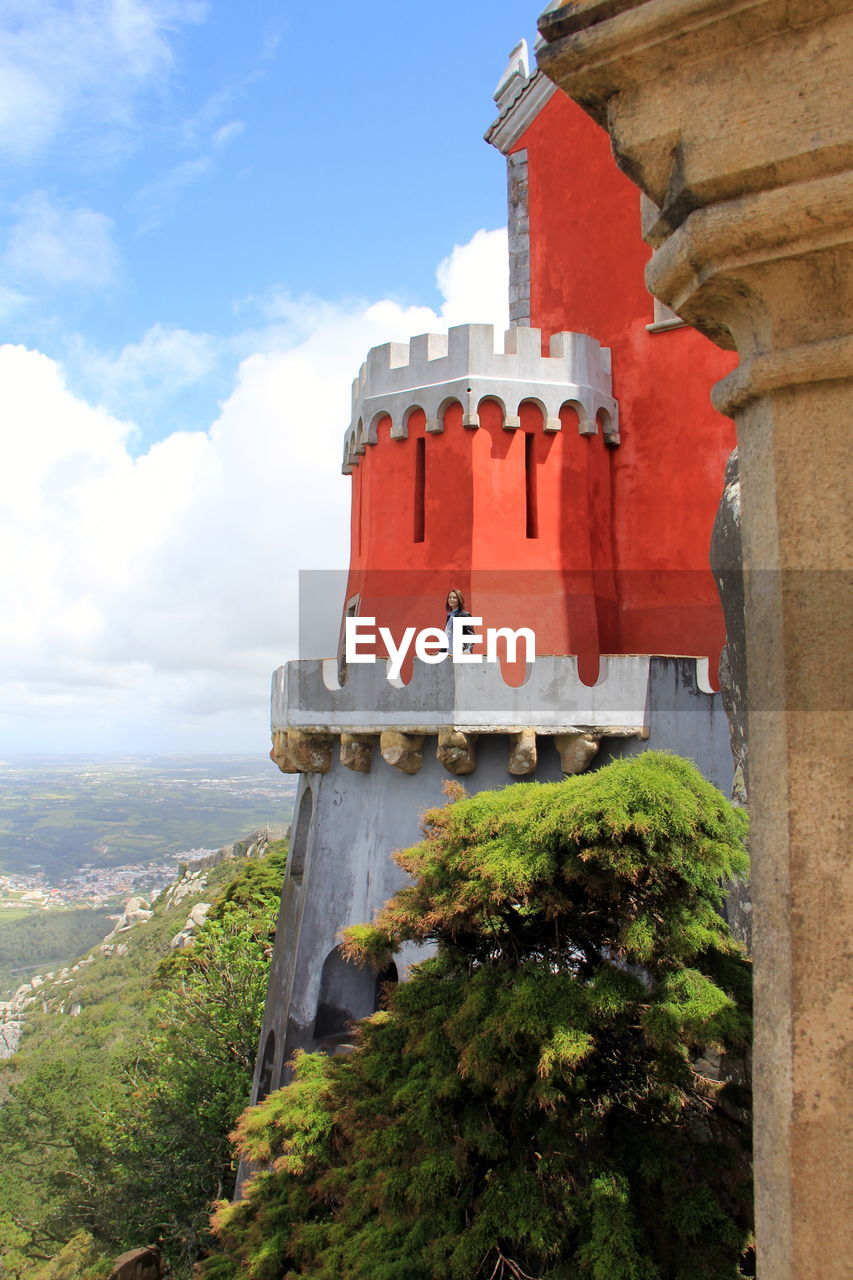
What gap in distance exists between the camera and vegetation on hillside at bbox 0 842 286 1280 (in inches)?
598

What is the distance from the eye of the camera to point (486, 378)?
432 inches

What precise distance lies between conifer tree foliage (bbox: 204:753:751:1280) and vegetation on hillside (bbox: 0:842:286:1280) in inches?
397

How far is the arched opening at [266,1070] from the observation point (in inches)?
485

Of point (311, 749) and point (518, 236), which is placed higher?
point (518, 236)

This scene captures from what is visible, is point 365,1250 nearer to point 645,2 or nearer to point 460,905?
point 460,905

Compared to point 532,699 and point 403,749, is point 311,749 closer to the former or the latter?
point 403,749

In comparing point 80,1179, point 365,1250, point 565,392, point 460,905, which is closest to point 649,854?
point 460,905

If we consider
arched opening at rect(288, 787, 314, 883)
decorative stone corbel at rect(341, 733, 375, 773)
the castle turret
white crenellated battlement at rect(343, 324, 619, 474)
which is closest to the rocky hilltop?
arched opening at rect(288, 787, 314, 883)

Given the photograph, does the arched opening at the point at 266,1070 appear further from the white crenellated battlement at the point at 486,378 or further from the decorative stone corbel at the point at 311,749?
the white crenellated battlement at the point at 486,378

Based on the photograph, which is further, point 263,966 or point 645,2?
point 263,966

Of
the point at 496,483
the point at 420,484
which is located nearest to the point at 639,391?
the point at 496,483

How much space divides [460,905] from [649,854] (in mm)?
1141

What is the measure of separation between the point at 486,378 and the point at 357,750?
179 inches

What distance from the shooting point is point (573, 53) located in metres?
2.42
